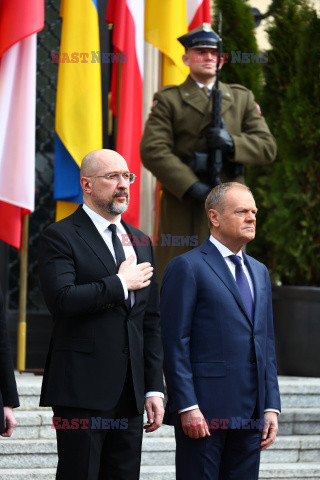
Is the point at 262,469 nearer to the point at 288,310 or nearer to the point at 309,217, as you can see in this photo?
the point at 288,310

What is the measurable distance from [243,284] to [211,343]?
1.00 ft

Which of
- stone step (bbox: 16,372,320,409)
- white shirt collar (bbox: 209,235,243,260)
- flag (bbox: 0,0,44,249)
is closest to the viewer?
white shirt collar (bbox: 209,235,243,260)

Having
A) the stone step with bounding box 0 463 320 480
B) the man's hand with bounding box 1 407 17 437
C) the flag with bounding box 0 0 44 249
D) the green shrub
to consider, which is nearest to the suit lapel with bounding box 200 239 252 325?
the man's hand with bounding box 1 407 17 437

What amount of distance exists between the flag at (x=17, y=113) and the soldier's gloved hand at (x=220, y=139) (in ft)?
4.29

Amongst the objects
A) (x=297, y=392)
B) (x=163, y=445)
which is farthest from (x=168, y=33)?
(x=163, y=445)

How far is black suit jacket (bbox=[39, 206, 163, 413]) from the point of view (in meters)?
3.44

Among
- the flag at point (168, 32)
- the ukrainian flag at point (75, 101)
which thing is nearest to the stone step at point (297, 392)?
the ukrainian flag at point (75, 101)

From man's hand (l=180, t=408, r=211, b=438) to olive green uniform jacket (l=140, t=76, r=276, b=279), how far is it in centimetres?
218

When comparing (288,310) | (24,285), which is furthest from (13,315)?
(288,310)

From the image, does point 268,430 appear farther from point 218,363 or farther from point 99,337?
point 99,337

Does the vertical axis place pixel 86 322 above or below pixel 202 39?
below

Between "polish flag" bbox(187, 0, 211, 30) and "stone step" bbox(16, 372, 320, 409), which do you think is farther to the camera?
"polish flag" bbox(187, 0, 211, 30)

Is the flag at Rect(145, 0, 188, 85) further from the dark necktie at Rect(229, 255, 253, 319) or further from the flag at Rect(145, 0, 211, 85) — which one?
the dark necktie at Rect(229, 255, 253, 319)

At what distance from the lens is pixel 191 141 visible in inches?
226
